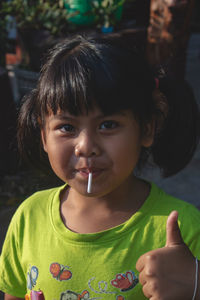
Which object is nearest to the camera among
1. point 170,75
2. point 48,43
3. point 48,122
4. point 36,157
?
point 48,122

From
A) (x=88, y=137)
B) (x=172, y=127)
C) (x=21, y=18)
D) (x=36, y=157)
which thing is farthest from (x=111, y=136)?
(x=21, y=18)

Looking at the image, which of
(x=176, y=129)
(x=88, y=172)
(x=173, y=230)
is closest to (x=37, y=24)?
(x=176, y=129)

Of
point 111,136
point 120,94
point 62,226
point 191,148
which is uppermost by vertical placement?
point 120,94

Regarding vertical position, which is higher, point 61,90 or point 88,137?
point 61,90

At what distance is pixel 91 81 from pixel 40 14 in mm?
3638

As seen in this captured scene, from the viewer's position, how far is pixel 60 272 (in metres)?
1.31

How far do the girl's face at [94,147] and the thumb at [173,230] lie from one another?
0.88 feet

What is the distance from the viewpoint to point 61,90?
4.00ft

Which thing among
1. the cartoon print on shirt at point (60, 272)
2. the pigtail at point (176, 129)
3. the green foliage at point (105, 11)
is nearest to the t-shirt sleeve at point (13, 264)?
the cartoon print on shirt at point (60, 272)

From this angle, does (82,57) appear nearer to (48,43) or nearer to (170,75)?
(170,75)

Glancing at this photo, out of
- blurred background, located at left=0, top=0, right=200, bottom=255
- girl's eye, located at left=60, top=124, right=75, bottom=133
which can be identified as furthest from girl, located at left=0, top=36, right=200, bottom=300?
blurred background, located at left=0, top=0, right=200, bottom=255

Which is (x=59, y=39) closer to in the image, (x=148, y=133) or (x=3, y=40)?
(x=3, y=40)

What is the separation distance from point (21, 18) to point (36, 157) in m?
3.38

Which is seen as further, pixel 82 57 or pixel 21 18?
pixel 21 18
